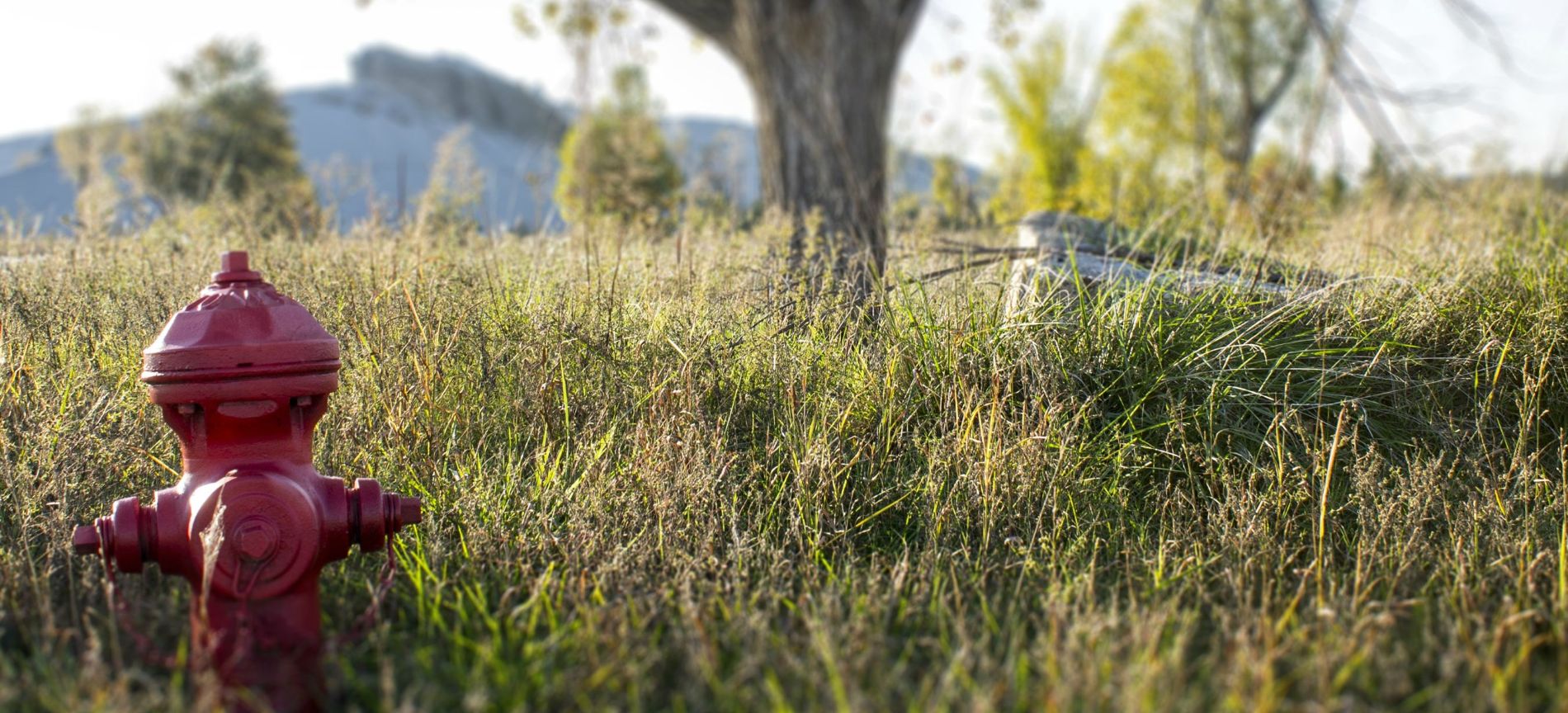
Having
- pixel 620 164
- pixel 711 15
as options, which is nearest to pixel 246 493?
pixel 711 15

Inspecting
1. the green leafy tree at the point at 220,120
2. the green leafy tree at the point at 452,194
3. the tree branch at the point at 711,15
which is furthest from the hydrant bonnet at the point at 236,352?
the green leafy tree at the point at 220,120

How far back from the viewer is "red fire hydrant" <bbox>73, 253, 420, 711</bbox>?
2.20 metres

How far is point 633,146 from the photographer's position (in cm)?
580

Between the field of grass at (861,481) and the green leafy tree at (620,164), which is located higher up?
the green leafy tree at (620,164)

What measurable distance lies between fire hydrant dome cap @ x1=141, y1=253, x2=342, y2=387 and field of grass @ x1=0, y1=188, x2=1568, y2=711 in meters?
0.51

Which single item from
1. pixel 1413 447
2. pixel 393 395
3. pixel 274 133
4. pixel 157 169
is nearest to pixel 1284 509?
pixel 1413 447

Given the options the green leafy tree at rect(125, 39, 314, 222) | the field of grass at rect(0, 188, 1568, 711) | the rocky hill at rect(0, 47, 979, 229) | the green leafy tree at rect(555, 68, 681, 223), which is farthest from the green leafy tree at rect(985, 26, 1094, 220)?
the field of grass at rect(0, 188, 1568, 711)

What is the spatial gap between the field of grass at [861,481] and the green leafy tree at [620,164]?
3.81 feet

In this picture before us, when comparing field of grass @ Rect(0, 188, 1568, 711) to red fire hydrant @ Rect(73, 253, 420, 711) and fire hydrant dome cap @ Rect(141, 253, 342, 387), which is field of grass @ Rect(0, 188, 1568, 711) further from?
fire hydrant dome cap @ Rect(141, 253, 342, 387)

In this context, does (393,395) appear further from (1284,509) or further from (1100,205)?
(1100,205)

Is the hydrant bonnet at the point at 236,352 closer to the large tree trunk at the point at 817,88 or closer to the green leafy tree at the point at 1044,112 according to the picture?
the large tree trunk at the point at 817,88

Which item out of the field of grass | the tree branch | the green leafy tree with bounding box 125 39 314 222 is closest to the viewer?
the field of grass

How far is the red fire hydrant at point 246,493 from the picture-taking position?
7.20 feet

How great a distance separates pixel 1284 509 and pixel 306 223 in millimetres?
5200
